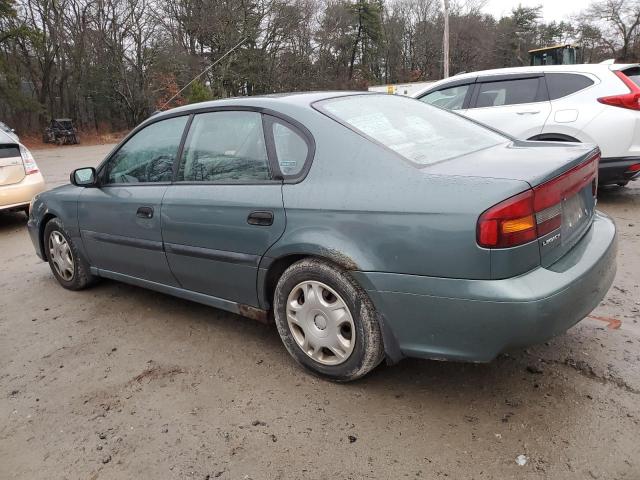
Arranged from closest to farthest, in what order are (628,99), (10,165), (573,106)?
Answer: 1. (628,99)
2. (573,106)
3. (10,165)

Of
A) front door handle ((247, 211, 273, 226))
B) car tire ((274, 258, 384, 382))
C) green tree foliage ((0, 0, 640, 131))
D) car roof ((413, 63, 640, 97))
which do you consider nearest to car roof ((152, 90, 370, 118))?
front door handle ((247, 211, 273, 226))

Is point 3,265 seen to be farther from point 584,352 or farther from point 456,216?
point 584,352

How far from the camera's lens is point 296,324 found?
9.01 ft

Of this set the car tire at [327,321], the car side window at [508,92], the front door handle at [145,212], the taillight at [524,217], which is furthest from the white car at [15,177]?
the taillight at [524,217]

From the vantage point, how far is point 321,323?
264 centimetres

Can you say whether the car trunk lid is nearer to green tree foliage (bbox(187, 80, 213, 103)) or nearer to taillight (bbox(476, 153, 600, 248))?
taillight (bbox(476, 153, 600, 248))

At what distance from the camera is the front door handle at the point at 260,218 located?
268 cm

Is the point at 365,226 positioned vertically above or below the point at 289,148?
below

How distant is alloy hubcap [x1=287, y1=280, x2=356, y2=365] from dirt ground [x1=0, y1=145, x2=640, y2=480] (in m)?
0.19

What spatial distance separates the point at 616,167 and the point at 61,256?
226 inches

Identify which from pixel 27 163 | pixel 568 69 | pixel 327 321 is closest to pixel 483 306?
pixel 327 321

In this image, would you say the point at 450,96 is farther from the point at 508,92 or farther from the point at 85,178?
the point at 85,178

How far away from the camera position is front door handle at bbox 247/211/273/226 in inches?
105

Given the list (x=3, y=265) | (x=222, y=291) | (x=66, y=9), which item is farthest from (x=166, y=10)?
(x=222, y=291)
